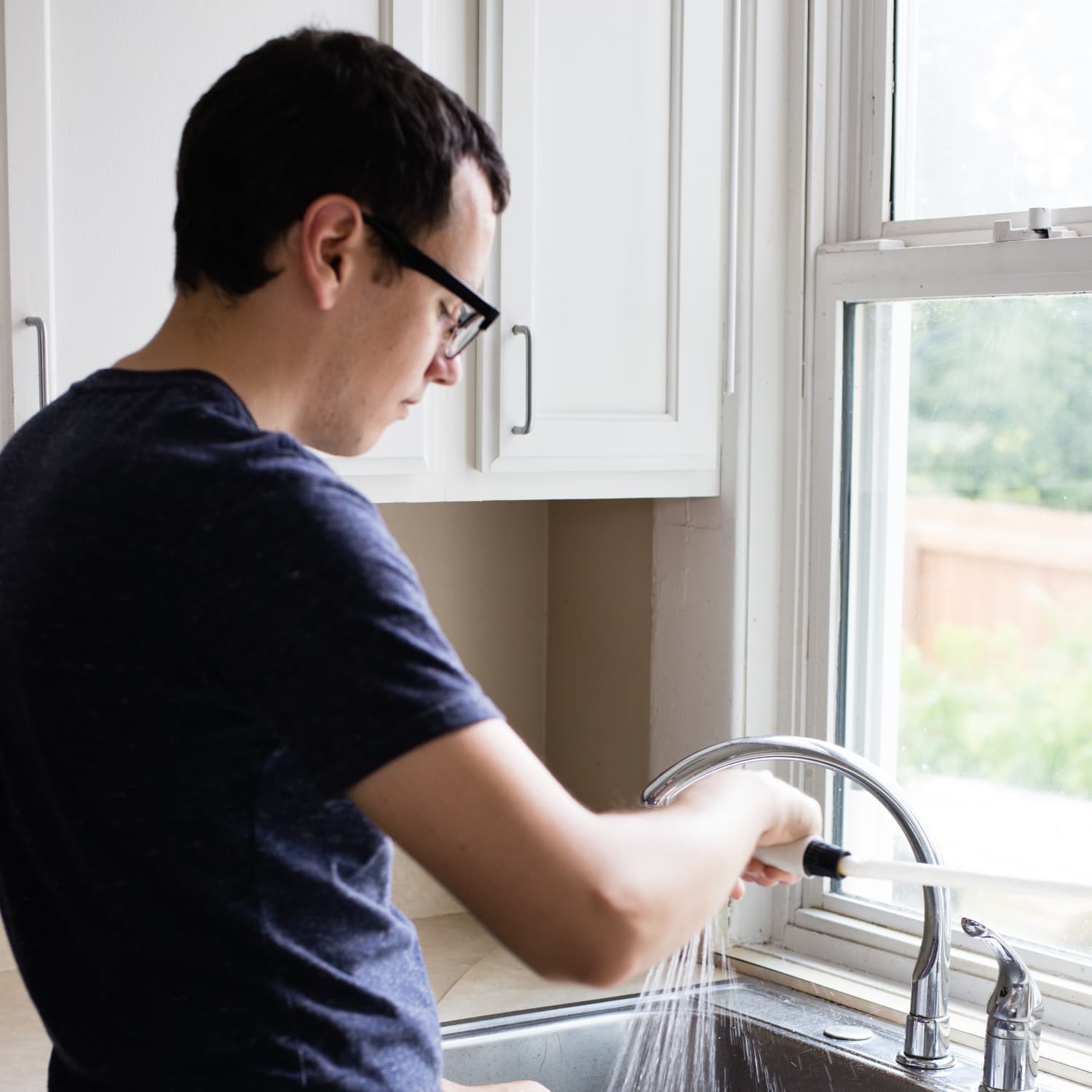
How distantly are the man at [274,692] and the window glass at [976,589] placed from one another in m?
0.80

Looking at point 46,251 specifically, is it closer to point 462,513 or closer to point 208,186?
point 208,186

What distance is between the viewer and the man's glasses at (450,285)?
78cm

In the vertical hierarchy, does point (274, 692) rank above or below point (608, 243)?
below

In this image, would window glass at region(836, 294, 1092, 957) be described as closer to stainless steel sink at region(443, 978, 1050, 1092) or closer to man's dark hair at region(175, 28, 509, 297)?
stainless steel sink at region(443, 978, 1050, 1092)

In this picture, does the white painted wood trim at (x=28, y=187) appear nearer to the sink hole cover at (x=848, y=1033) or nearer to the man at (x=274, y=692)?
the man at (x=274, y=692)

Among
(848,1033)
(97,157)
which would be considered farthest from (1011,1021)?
(97,157)

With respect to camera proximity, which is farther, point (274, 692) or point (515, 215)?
point (515, 215)

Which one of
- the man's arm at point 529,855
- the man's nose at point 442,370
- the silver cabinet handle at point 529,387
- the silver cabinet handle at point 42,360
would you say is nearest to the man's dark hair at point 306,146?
the man's nose at point 442,370

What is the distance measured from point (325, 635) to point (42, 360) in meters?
0.73

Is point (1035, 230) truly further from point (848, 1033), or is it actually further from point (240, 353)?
point (240, 353)

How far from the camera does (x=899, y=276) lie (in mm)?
1624

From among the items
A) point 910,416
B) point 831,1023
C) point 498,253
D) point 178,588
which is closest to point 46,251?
point 498,253

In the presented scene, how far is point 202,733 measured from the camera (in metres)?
0.70

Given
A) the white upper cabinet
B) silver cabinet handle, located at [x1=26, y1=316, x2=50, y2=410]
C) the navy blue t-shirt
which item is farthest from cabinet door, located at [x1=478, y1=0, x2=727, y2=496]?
the navy blue t-shirt
